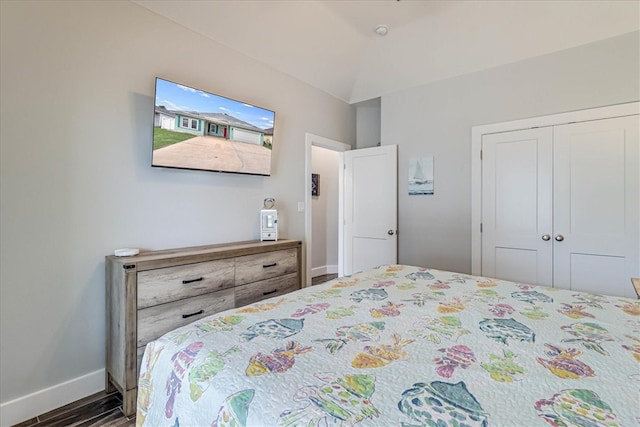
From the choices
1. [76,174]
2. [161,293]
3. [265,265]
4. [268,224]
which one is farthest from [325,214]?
[76,174]

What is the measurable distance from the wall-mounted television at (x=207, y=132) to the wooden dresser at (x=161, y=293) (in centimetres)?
74

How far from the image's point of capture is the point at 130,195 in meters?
2.18

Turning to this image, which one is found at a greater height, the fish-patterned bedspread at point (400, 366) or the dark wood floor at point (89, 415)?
the fish-patterned bedspread at point (400, 366)

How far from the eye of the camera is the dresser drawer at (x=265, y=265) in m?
2.40

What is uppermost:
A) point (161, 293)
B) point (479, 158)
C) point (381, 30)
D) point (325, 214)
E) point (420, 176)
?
point (381, 30)

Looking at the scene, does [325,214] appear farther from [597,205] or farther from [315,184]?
[597,205]

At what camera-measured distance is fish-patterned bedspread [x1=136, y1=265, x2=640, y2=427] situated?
69 centimetres

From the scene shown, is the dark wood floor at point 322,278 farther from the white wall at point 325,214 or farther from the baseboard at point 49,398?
the baseboard at point 49,398

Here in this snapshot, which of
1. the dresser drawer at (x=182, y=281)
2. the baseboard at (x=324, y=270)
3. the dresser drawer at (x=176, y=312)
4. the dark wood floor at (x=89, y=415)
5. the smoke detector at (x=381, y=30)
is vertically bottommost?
the dark wood floor at (x=89, y=415)

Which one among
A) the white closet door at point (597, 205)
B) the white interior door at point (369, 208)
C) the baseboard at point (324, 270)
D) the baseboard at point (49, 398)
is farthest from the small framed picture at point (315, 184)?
the baseboard at point (49, 398)

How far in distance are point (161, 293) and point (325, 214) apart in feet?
12.8

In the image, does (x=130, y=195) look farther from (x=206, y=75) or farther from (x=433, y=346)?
(x=433, y=346)

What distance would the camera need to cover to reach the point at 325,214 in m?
5.61

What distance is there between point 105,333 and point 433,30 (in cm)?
386
